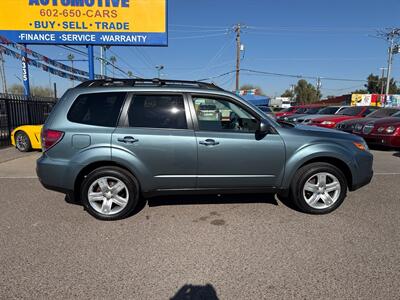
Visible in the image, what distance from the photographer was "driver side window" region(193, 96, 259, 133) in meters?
3.94

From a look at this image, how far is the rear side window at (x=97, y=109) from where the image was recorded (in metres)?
3.79

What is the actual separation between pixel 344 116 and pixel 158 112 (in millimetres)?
11799

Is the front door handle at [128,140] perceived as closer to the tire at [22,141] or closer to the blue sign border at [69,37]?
the tire at [22,141]

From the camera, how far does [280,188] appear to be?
161 inches

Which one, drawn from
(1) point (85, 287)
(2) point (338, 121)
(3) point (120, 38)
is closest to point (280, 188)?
(1) point (85, 287)

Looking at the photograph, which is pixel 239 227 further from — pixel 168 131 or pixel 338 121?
pixel 338 121

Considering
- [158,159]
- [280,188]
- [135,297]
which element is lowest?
[135,297]

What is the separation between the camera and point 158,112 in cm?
388

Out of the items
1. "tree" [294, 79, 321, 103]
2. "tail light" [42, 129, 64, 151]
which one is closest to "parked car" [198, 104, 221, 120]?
"tail light" [42, 129, 64, 151]

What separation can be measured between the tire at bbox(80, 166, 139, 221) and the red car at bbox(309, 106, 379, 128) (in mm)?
10327

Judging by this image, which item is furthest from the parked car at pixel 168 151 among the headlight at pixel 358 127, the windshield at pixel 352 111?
the windshield at pixel 352 111

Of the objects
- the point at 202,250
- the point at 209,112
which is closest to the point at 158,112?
the point at 209,112

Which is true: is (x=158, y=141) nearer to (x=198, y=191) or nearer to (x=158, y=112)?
(x=158, y=112)

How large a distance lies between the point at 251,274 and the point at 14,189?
469cm
